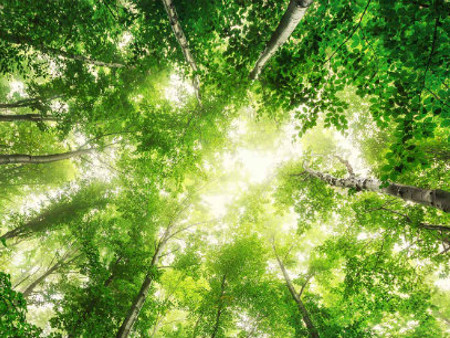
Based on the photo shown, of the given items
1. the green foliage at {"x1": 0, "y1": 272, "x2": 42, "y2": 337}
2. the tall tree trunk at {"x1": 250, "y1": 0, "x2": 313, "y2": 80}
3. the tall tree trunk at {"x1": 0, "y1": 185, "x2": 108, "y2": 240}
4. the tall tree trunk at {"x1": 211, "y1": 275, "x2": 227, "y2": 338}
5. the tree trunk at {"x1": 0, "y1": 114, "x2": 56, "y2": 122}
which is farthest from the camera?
the tall tree trunk at {"x1": 0, "y1": 185, "x2": 108, "y2": 240}

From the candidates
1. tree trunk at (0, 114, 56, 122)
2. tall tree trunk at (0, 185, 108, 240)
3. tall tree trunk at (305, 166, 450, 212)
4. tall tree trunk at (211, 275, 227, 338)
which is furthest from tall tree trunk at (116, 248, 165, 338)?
tree trunk at (0, 114, 56, 122)

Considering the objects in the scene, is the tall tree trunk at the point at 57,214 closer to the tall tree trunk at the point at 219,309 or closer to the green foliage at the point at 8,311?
the tall tree trunk at the point at 219,309

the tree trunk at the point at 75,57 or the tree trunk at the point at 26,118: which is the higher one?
the tree trunk at the point at 75,57

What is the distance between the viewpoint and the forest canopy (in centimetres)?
226

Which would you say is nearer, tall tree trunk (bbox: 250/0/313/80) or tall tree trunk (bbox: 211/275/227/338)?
tall tree trunk (bbox: 250/0/313/80)

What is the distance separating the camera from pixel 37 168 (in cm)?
922

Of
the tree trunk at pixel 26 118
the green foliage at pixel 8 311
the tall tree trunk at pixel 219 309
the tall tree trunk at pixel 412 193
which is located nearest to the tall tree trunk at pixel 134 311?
the tall tree trunk at pixel 219 309

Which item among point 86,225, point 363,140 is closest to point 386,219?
point 363,140

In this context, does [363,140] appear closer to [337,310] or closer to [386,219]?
[386,219]

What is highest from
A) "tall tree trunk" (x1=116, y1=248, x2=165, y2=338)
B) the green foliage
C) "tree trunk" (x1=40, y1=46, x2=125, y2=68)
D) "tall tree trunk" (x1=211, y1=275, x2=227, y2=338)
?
"tree trunk" (x1=40, y1=46, x2=125, y2=68)

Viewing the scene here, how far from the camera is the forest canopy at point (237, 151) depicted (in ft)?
7.41

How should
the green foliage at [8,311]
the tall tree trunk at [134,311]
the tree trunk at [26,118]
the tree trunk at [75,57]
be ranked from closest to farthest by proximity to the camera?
the green foliage at [8,311]
the tree trunk at [75,57]
the tall tree trunk at [134,311]
the tree trunk at [26,118]

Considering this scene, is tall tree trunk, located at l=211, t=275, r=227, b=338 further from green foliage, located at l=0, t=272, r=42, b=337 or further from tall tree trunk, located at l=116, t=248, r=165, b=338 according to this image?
green foliage, located at l=0, t=272, r=42, b=337

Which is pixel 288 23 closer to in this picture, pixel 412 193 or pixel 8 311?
pixel 412 193
